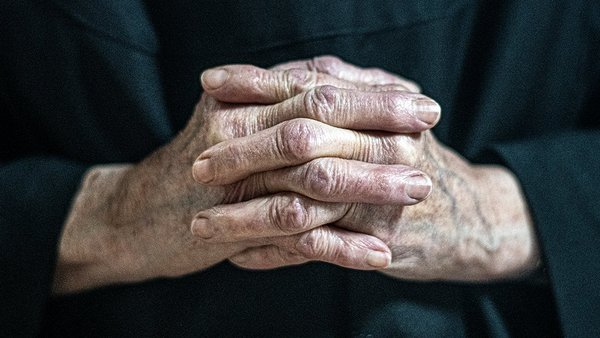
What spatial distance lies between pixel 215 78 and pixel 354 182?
0.70 feet

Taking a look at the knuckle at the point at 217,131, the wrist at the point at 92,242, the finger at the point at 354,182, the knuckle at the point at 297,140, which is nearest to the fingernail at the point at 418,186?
the finger at the point at 354,182

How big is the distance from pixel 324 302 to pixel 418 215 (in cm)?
18

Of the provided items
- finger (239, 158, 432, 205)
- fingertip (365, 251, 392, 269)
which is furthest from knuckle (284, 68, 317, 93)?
fingertip (365, 251, 392, 269)

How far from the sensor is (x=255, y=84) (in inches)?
34.1

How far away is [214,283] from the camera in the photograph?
3.22 ft

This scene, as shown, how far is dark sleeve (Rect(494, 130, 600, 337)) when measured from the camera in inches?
37.9

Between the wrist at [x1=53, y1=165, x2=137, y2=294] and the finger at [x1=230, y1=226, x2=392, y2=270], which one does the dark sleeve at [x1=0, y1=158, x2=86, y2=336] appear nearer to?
the wrist at [x1=53, y1=165, x2=137, y2=294]

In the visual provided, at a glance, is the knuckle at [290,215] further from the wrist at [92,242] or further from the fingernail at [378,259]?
the wrist at [92,242]

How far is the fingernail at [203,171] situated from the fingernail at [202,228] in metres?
0.05

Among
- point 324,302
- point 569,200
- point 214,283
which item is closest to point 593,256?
point 569,200

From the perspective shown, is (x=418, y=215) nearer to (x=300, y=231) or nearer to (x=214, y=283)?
(x=300, y=231)

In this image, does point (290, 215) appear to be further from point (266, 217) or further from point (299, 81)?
point (299, 81)

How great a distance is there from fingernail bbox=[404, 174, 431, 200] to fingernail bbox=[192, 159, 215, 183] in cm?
22

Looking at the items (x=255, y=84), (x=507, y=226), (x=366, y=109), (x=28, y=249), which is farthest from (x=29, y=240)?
(x=507, y=226)
